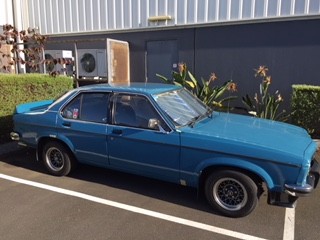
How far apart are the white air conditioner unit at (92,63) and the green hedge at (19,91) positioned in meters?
1.96

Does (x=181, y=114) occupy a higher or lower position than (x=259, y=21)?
lower

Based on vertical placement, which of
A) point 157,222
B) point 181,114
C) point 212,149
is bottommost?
point 157,222

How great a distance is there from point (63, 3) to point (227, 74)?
229 inches

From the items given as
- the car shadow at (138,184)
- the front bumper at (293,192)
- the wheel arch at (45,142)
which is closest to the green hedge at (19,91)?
the car shadow at (138,184)

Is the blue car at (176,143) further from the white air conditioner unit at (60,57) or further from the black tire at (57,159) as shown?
the white air conditioner unit at (60,57)

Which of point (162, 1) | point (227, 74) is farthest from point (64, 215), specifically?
point (162, 1)

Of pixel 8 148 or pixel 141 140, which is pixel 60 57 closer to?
pixel 8 148

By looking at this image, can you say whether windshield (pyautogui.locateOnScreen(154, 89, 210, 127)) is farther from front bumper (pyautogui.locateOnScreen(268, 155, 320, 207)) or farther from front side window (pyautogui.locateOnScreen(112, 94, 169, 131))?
front bumper (pyautogui.locateOnScreen(268, 155, 320, 207))

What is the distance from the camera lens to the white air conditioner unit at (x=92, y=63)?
10148mm

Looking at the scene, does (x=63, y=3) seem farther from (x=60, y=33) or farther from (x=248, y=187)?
(x=248, y=187)

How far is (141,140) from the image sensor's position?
4230mm

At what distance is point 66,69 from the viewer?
35.6 feet

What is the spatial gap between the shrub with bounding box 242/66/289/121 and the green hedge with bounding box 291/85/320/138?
0.57 m

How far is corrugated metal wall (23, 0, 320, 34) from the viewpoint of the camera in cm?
790
